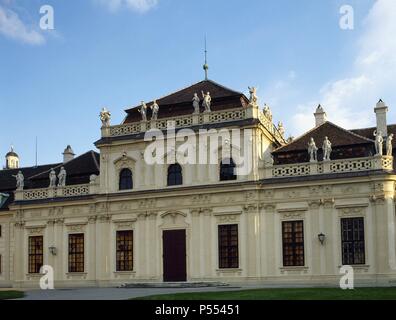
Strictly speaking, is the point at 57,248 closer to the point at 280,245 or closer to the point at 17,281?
the point at 17,281

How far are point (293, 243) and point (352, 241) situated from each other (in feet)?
10.6

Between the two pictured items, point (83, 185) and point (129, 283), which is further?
point (83, 185)

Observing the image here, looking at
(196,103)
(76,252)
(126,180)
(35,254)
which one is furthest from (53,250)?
(196,103)

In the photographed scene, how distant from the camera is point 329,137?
3850 cm

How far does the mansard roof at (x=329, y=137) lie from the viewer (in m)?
36.9

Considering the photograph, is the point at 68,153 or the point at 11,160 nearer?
the point at 68,153

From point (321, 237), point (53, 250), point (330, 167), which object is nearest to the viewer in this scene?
point (321, 237)

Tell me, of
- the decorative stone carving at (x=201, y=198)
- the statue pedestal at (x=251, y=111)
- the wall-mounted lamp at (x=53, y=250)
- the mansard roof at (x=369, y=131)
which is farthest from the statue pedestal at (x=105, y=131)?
the mansard roof at (x=369, y=131)

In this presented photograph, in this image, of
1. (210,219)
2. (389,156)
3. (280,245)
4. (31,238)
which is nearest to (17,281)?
(31,238)

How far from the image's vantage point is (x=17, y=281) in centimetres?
4281

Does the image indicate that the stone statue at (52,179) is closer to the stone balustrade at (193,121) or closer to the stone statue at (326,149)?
the stone balustrade at (193,121)

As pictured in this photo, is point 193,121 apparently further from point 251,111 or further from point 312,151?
point 312,151

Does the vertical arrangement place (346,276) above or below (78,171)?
below

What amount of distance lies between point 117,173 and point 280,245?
11.4 m
